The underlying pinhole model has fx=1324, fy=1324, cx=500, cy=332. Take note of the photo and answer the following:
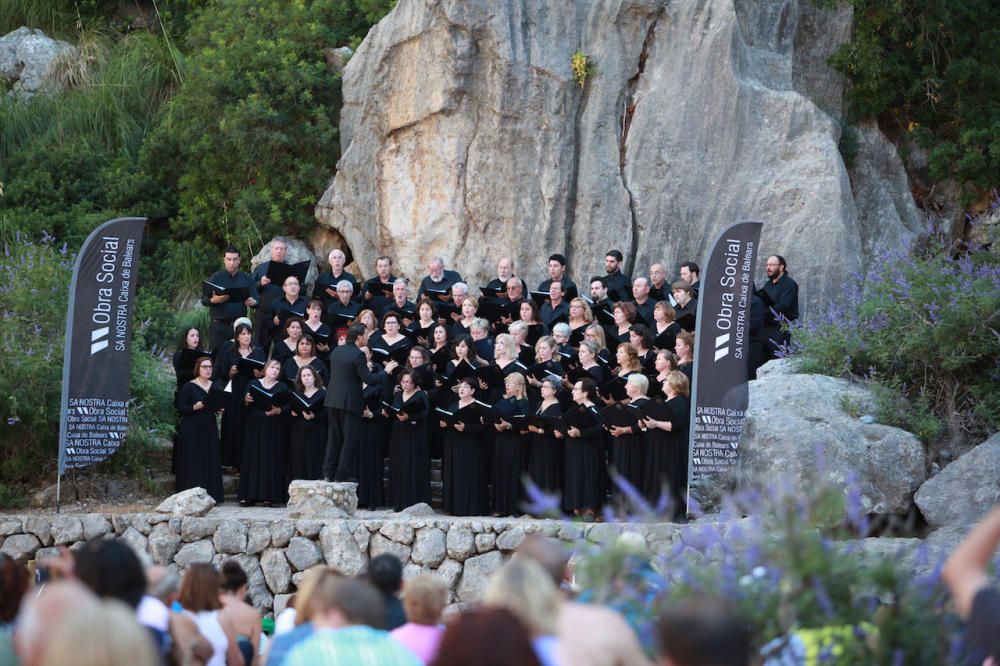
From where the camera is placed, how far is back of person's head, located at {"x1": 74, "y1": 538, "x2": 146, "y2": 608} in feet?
15.0

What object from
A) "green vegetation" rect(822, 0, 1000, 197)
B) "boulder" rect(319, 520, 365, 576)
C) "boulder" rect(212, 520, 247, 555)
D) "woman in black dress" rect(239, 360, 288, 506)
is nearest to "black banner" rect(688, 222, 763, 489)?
"boulder" rect(319, 520, 365, 576)

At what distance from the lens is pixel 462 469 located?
13.0 meters

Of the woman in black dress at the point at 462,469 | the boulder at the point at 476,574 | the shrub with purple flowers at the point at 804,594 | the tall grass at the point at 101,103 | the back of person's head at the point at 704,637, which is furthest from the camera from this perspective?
the tall grass at the point at 101,103

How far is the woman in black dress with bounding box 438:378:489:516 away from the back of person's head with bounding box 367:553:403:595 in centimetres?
736

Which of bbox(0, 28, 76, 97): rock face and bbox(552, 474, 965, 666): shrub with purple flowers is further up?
bbox(0, 28, 76, 97): rock face

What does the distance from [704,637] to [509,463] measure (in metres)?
9.48

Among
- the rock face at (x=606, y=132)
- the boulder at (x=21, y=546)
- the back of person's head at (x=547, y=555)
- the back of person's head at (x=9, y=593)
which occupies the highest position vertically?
the rock face at (x=606, y=132)

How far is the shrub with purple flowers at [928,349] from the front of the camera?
12.1 metres

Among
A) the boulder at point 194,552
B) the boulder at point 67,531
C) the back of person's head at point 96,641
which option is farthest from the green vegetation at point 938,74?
the back of person's head at point 96,641

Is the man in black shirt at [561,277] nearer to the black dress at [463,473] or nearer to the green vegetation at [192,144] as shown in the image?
the black dress at [463,473]

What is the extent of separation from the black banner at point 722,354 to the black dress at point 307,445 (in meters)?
4.06

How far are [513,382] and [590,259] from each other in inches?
180

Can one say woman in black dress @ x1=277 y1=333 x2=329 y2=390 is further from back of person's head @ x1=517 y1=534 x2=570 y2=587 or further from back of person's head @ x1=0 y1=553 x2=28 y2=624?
back of person's head @ x1=517 y1=534 x2=570 y2=587

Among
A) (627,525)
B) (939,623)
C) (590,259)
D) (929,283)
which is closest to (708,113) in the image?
(590,259)
